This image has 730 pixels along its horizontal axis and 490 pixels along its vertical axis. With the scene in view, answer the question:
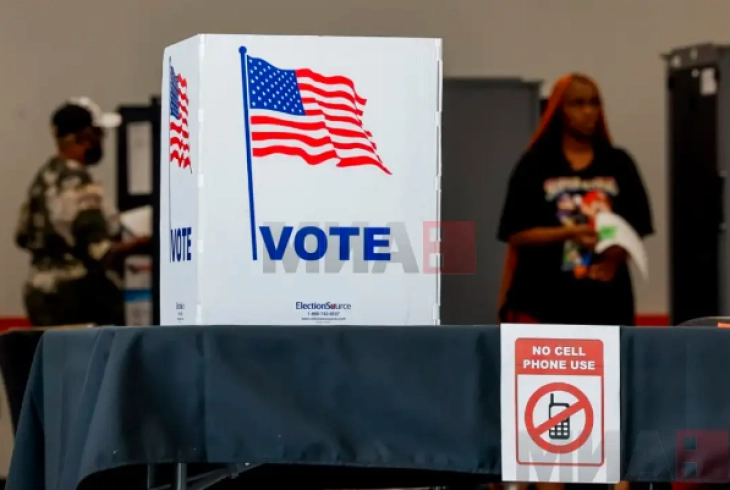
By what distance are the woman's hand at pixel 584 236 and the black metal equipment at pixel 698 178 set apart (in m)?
0.71

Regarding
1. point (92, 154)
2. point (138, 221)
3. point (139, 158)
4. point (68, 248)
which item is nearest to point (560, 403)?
point (68, 248)

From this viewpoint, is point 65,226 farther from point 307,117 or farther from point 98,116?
point 307,117

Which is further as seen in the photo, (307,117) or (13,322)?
(13,322)

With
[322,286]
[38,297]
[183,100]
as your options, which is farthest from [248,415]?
[38,297]

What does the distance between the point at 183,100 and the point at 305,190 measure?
174mm

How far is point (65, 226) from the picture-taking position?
394 centimetres

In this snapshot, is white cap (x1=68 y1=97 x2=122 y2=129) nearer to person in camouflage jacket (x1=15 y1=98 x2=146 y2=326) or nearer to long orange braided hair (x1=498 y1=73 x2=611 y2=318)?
person in camouflage jacket (x1=15 y1=98 x2=146 y2=326)

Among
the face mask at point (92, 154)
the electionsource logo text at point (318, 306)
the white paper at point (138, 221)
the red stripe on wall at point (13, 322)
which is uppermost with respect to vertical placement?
the face mask at point (92, 154)

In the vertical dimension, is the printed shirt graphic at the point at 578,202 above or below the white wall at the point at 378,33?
below

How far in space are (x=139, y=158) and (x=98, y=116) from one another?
1.37 feet

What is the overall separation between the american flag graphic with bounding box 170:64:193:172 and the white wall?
4114mm

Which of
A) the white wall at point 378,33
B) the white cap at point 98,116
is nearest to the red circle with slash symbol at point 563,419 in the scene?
the white cap at point 98,116

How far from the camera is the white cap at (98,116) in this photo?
4168 millimetres

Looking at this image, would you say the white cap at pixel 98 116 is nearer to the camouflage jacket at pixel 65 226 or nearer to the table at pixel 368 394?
the camouflage jacket at pixel 65 226
